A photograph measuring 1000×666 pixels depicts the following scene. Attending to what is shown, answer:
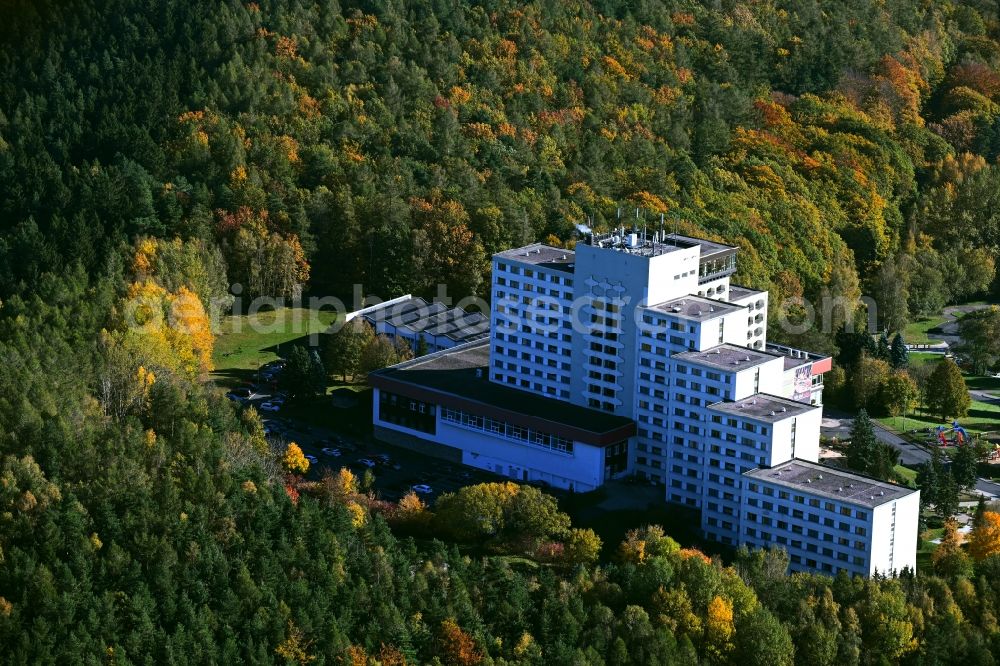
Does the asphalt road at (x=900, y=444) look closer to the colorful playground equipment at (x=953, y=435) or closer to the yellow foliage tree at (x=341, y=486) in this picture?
the colorful playground equipment at (x=953, y=435)

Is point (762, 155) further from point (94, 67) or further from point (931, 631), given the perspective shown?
point (931, 631)

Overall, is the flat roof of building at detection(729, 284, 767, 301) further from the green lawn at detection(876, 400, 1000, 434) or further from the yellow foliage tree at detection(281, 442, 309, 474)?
the yellow foliage tree at detection(281, 442, 309, 474)

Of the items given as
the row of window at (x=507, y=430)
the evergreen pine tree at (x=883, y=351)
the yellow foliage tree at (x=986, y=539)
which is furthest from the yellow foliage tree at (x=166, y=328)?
the yellow foliage tree at (x=986, y=539)

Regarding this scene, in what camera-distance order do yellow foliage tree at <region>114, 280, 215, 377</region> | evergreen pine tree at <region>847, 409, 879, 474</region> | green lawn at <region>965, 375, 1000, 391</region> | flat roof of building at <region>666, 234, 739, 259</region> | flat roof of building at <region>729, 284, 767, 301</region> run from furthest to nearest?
green lawn at <region>965, 375, 1000, 391</region> → flat roof of building at <region>729, 284, 767, 301</region> → yellow foliage tree at <region>114, 280, 215, 377</region> → flat roof of building at <region>666, 234, 739, 259</region> → evergreen pine tree at <region>847, 409, 879, 474</region>

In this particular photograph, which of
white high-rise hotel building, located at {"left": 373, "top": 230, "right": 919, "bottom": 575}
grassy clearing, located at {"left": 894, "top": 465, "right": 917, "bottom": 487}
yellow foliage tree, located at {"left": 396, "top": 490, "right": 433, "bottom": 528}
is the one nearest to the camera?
white high-rise hotel building, located at {"left": 373, "top": 230, "right": 919, "bottom": 575}

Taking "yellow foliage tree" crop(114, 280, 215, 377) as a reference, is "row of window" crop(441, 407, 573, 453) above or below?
below

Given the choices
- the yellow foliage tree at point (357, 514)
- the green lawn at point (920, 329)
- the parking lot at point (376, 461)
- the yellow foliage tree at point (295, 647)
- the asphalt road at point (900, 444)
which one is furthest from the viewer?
the green lawn at point (920, 329)

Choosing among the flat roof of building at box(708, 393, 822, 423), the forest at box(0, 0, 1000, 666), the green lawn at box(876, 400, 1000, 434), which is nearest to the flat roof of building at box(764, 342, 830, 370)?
the green lawn at box(876, 400, 1000, 434)
